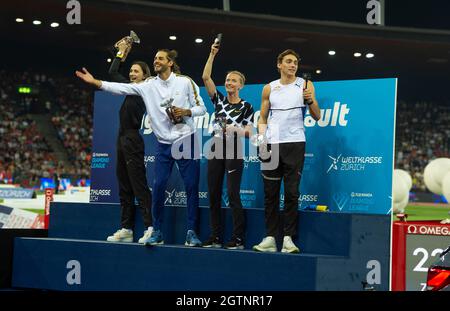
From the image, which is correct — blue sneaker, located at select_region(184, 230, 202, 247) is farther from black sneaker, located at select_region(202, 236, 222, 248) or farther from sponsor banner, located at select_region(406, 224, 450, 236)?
sponsor banner, located at select_region(406, 224, 450, 236)

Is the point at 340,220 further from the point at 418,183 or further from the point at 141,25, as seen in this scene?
the point at 418,183

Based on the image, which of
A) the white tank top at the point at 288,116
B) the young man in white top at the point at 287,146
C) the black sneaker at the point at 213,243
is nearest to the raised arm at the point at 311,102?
the young man in white top at the point at 287,146

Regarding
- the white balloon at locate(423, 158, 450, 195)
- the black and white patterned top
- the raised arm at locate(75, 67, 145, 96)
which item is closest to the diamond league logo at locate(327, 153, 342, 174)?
the black and white patterned top

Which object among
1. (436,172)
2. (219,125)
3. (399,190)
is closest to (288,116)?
(219,125)

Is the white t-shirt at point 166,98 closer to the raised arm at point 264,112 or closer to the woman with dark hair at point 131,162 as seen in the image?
the woman with dark hair at point 131,162

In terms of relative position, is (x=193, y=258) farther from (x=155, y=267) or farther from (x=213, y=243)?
(x=155, y=267)

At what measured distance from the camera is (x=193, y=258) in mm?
9305

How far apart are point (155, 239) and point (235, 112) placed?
178 centimetres

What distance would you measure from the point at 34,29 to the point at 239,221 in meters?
26.4

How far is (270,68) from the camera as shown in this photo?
39625 mm

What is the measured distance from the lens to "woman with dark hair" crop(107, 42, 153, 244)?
9.99 meters

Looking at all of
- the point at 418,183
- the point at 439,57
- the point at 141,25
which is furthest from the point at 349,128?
the point at 418,183

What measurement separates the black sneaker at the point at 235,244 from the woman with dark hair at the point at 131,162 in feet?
3.30

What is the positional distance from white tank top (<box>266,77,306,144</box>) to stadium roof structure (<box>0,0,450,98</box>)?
2030 centimetres
